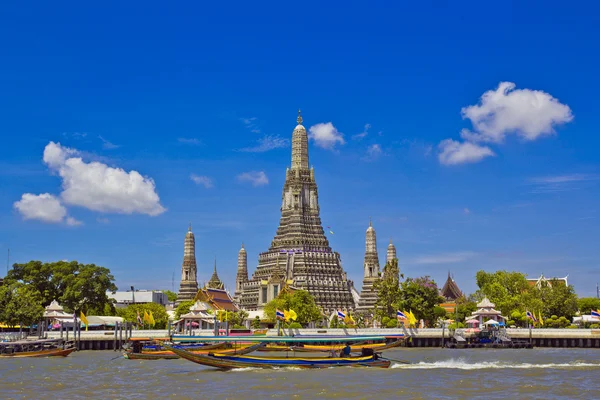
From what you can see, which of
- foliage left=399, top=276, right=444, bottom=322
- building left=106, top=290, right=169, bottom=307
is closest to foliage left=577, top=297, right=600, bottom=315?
foliage left=399, top=276, right=444, bottom=322

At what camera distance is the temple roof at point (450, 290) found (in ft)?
566

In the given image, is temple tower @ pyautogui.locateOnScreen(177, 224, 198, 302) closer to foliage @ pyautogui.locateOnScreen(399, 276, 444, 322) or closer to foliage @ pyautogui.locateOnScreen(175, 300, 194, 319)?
foliage @ pyautogui.locateOnScreen(175, 300, 194, 319)

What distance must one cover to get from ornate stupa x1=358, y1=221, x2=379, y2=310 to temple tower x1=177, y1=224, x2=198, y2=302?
29947 millimetres

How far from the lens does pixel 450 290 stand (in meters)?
173

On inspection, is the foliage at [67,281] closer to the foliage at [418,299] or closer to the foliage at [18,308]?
the foliage at [18,308]

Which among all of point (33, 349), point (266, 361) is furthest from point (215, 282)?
point (266, 361)

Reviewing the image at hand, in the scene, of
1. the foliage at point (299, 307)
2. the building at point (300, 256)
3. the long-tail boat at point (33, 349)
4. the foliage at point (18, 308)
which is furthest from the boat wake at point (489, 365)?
the building at point (300, 256)

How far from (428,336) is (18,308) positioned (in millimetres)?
43053

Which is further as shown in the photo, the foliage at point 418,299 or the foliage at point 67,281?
the foliage at point 67,281

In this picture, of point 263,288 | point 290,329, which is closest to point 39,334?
point 290,329

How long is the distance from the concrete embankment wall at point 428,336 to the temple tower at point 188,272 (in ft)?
188

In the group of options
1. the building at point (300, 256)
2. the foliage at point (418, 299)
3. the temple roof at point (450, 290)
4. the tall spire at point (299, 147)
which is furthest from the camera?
the temple roof at point (450, 290)

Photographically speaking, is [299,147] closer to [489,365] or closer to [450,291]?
[450,291]

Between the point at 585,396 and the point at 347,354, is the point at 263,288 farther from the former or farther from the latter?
the point at 585,396
